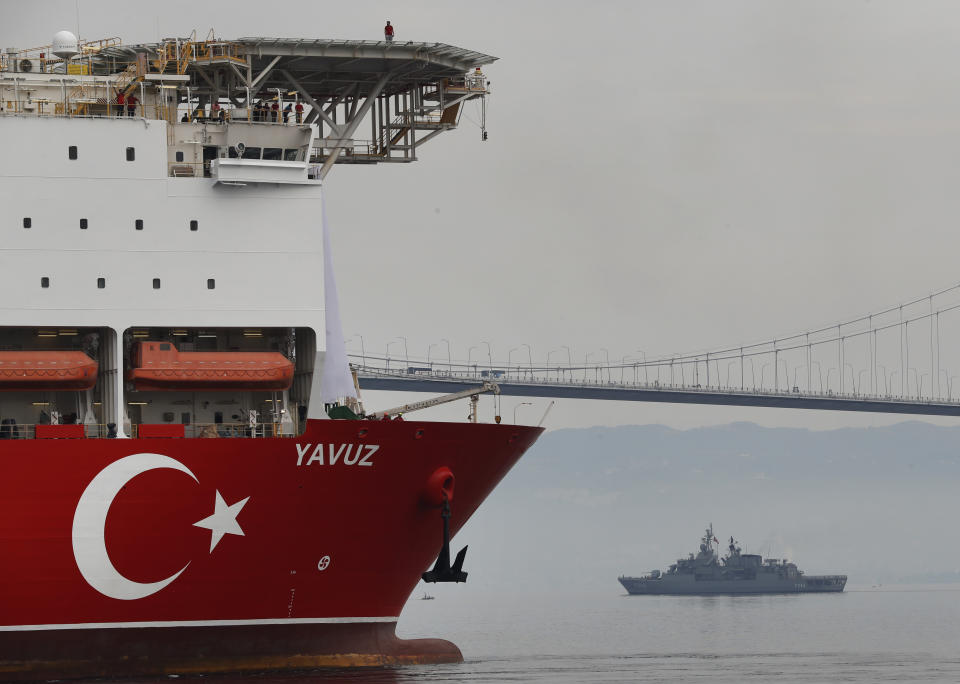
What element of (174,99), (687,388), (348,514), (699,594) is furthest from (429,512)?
(699,594)

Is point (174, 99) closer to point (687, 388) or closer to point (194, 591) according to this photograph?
point (194, 591)

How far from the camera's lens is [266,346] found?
30.0 m

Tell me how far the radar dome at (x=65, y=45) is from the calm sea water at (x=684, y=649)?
1285 cm

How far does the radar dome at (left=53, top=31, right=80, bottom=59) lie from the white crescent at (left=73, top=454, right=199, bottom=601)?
30.5 ft

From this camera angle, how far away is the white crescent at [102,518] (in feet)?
88.4

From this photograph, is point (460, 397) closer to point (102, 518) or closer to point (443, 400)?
point (443, 400)

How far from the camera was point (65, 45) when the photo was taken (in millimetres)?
31969

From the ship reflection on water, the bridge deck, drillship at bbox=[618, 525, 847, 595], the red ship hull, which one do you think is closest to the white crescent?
the red ship hull

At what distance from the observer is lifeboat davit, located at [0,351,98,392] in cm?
2750

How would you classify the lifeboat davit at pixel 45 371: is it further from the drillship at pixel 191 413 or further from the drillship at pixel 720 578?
the drillship at pixel 720 578

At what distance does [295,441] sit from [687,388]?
265 ft

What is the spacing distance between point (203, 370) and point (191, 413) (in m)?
1.47

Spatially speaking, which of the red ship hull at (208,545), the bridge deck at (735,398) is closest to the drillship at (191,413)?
the red ship hull at (208,545)

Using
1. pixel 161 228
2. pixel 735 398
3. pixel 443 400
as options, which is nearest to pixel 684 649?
pixel 443 400
